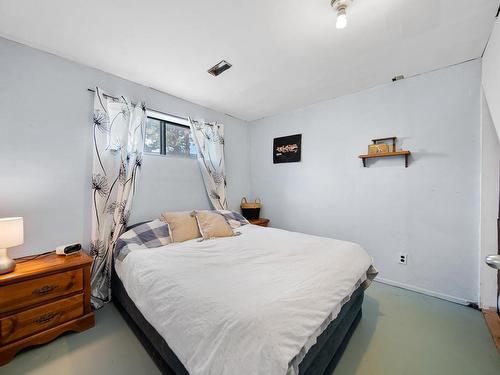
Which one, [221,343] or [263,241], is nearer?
[221,343]

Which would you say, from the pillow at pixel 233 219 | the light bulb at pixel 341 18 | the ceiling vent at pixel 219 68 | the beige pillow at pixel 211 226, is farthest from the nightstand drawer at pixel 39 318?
the light bulb at pixel 341 18

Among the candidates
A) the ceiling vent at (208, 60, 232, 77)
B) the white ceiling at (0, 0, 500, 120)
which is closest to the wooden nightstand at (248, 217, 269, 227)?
the white ceiling at (0, 0, 500, 120)

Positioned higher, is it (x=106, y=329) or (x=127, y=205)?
(x=127, y=205)

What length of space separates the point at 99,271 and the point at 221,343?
1847 millimetres

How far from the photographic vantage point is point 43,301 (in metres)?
1.56

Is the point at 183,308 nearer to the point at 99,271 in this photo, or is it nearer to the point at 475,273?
the point at 99,271

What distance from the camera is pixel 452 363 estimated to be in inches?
55.1

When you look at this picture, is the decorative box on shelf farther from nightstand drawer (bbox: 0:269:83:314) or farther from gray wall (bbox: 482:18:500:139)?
nightstand drawer (bbox: 0:269:83:314)

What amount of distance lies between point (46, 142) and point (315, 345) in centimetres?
265

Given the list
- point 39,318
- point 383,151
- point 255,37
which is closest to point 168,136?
point 255,37

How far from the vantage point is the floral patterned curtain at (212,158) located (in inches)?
120

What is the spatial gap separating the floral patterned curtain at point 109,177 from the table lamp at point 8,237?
0.58 metres

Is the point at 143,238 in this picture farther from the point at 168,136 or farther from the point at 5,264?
the point at 168,136

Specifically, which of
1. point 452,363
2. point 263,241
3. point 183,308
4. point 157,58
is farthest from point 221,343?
point 157,58
